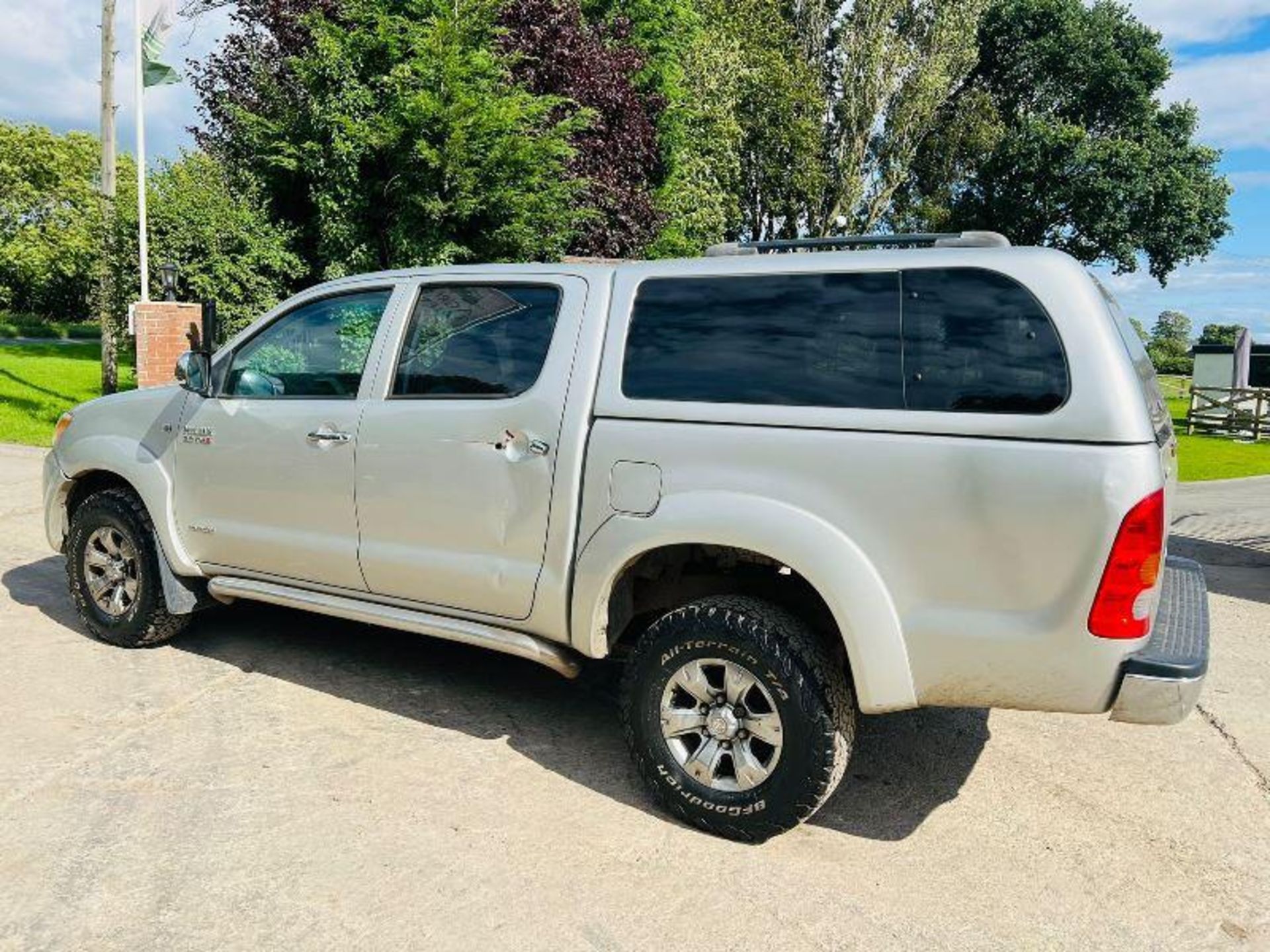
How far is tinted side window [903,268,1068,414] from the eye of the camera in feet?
9.76

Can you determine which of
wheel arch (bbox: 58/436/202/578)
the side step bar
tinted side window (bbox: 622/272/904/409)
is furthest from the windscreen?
wheel arch (bbox: 58/436/202/578)

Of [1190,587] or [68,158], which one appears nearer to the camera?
[1190,587]

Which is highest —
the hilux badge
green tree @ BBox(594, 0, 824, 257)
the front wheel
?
green tree @ BBox(594, 0, 824, 257)

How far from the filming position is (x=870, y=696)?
3174 millimetres

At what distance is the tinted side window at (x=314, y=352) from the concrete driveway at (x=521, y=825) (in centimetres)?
138

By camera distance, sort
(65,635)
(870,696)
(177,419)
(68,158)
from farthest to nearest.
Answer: (68,158)
(65,635)
(177,419)
(870,696)

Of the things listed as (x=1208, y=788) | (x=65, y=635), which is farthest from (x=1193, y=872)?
(x=65, y=635)

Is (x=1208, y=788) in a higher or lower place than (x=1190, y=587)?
lower

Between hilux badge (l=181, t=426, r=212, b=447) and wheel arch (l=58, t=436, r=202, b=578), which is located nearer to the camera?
hilux badge (l=181, t=426, r=212, b=447)

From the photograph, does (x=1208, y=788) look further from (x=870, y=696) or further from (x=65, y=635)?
(x=65, y=635)

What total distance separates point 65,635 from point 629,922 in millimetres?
Answer: 3831

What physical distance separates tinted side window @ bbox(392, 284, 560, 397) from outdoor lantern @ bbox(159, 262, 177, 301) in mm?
9426

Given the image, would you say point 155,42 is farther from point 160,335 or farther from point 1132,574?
point 1132,574

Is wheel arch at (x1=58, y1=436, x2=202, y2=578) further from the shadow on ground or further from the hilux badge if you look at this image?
the shadow on ground
